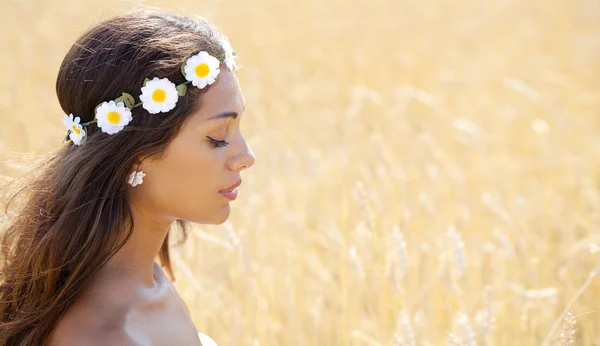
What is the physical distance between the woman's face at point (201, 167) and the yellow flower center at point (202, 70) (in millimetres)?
37

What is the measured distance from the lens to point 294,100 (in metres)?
4.74

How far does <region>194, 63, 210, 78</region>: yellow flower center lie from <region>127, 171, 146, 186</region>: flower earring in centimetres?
25

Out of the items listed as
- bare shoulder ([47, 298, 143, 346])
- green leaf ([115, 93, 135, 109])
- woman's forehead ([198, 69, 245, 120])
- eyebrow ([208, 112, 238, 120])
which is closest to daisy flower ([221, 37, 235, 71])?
woman's forehead ([198, 69, 245, 120])

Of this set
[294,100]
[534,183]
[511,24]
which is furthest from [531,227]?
[511,24]

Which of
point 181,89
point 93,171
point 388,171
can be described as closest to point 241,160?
point 181,89

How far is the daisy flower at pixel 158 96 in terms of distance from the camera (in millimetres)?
1581

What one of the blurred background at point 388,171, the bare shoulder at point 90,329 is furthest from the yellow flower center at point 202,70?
the bare shoulder at point 90,329

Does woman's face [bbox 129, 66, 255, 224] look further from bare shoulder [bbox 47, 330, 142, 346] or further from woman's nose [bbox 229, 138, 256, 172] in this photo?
bare shoulder [bbox 47, 330, 142, 346]

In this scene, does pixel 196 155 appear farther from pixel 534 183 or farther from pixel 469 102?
pixel 469 102

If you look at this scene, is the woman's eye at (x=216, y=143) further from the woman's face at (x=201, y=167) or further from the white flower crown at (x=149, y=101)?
the white flower crown at (x=149, y=101)

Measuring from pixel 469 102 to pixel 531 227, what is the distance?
6.17 feet

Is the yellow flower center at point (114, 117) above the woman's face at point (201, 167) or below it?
above

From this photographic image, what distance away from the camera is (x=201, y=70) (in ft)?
5.42

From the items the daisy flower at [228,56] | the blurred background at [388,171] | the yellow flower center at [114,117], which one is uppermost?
the yellow flower center at [114,117]
